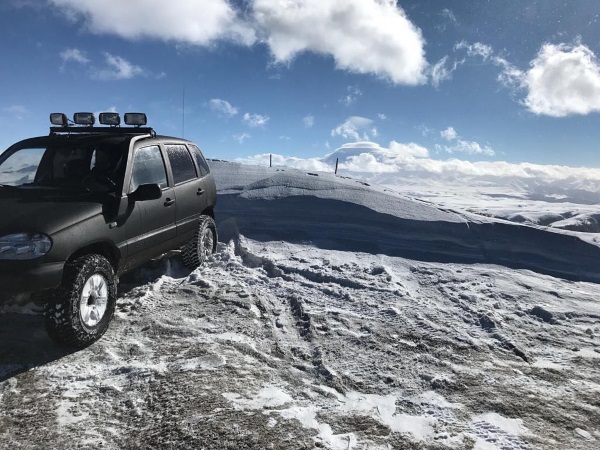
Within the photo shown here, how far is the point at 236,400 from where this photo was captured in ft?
9.93

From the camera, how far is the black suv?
333cm

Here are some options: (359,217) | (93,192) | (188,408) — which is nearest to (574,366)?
(188,408)

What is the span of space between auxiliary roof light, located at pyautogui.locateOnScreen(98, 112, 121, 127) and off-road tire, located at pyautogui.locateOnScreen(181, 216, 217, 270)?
5.85 ft

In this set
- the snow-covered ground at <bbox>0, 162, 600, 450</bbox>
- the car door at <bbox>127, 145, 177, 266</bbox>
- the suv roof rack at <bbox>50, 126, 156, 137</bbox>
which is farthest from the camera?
the suv roof rack at <bbox>50, 126, 156, 137</bbox>

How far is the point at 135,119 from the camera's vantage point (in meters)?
5.53

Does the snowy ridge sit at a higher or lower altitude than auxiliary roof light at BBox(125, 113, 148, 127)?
lower

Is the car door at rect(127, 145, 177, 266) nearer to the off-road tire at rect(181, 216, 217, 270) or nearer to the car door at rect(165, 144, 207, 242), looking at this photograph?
the car door at rect(165, 144, 207, 242)

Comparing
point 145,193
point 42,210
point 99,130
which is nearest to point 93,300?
point 42,210

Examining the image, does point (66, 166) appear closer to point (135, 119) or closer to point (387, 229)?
point (135, 119)

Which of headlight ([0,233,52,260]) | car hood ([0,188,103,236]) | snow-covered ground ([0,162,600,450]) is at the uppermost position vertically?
car hood ([0,188,103,236])

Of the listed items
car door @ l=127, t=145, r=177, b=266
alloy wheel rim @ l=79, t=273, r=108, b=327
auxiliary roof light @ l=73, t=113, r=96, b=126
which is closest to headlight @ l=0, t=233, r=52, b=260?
alloy wheel rim @ l=79, t=273, r=108, b=327

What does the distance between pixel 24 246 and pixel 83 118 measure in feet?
9.40

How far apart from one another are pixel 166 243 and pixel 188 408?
2759mm

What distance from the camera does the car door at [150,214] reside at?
4489 millimetres
